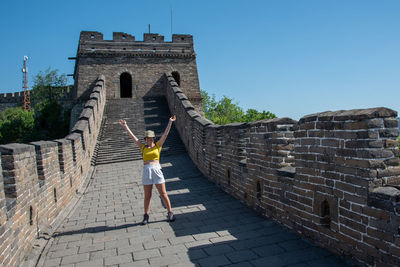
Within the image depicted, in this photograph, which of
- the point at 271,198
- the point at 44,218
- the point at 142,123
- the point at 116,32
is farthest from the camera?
the point at 116,32

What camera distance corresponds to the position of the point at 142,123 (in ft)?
51.8

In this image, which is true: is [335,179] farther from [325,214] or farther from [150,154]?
[150,154]

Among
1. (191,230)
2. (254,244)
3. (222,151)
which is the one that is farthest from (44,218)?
(222,151)

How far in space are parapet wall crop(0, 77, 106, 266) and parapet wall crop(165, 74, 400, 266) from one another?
11.2 feet

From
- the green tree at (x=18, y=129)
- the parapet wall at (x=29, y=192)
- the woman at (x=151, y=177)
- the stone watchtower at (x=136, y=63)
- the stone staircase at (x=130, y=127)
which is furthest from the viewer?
the green tree at (x=18, y=129)

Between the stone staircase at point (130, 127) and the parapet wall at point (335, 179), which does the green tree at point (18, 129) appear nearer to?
the stone staircase at point (130, 127)

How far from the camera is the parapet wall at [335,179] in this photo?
2.85m

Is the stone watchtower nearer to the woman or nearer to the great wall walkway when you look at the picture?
the great wall walkway

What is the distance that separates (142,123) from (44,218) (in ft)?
35.9

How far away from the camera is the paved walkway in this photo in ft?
11.5

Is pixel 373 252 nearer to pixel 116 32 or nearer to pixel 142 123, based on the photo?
pixel 142 123

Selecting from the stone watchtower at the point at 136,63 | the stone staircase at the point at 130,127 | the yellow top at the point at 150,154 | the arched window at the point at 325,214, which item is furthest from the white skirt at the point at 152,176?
the stone watchtower at the point at 136,63

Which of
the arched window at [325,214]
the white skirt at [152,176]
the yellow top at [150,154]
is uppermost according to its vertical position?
the yellow top at [150,154]

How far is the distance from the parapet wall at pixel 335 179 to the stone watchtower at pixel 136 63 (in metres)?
15.8
